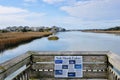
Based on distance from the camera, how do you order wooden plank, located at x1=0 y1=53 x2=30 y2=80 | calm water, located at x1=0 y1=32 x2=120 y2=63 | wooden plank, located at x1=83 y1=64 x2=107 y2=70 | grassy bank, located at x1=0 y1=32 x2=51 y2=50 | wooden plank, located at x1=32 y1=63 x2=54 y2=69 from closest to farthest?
1. wooden plank, located at x1=0 y1=53 x2=30 y2=80
2. wooden plank, located at x1=83 y1=64 x2=107 y2=70
3. wooden plank, located at x1=32 y1=63 x2=54 y2=69
4. calm water, located at x1=0 y1=32 x2=120 y2=63
5. grassy bank, located at x1=0 y1=32 x2=51 y2=50

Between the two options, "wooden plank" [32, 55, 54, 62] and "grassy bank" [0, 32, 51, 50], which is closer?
"wooden plank" [32, 55, 54, 62]

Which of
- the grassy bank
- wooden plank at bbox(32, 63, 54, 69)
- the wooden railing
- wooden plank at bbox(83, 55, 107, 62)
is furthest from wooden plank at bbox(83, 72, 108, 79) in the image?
the grassy bank

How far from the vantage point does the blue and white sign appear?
21.0 feet

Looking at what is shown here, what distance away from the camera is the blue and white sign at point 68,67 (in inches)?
252

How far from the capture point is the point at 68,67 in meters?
6.40

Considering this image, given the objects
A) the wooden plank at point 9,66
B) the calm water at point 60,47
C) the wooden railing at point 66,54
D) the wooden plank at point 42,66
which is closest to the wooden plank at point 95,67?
the wooden railing at point 66,54

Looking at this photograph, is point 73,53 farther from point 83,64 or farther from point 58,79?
point 58,79

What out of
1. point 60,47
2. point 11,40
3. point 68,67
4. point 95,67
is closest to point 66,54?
point 68,67

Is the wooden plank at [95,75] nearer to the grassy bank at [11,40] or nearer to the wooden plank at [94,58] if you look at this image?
the wooden plank at [94,58]

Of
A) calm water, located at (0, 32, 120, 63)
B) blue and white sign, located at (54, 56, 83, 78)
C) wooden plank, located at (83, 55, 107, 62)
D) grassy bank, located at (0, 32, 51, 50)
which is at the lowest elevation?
calm water, located at (0, 32, 120, 63)

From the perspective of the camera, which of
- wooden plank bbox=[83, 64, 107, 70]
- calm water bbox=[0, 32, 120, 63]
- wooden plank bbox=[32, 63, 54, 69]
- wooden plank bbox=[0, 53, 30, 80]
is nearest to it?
wooden plank bbox=[0, 53, 30, 80]

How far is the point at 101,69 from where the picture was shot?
20.9 ft

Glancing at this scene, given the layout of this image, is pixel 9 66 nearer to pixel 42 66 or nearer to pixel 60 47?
pixel 42 66

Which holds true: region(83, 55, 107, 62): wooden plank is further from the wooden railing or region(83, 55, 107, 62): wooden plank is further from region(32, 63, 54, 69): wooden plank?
region(32, 63, 54, 69): wooden plank
